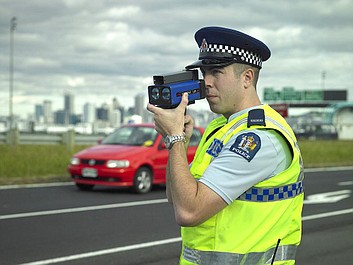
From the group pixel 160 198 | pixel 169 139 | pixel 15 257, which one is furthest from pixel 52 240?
pixel 169 139

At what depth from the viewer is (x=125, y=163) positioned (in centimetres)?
1416

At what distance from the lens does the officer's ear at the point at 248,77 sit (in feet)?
9.40

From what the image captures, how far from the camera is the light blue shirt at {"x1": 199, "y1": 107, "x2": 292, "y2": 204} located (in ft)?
8.65

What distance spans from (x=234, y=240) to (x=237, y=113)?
0.56 m

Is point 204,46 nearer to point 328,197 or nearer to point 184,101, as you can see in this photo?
point 184,101

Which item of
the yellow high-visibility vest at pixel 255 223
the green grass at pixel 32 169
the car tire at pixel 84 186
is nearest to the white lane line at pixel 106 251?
the yellow high-visibility vest at pixel 255 223

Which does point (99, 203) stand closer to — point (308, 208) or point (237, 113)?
point (308, 208)

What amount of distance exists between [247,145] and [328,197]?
1239 centimetres

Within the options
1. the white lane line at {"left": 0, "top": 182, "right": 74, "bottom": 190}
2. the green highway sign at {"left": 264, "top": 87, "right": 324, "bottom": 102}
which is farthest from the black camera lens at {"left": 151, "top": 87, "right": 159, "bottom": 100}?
the green highway sign at {"left": 264, "top": 87, "right": 324, "bottom": 102}

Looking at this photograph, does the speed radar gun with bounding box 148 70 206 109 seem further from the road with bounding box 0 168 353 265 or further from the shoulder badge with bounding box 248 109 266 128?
the road with bounding box 0 168 353 265

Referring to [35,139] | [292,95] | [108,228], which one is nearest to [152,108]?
[108,228]

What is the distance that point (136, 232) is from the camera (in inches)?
373

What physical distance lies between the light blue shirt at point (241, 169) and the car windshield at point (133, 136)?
12.3m

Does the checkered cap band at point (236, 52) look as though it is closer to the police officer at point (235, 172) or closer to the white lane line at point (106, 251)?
the police officer at point (235, 172)
